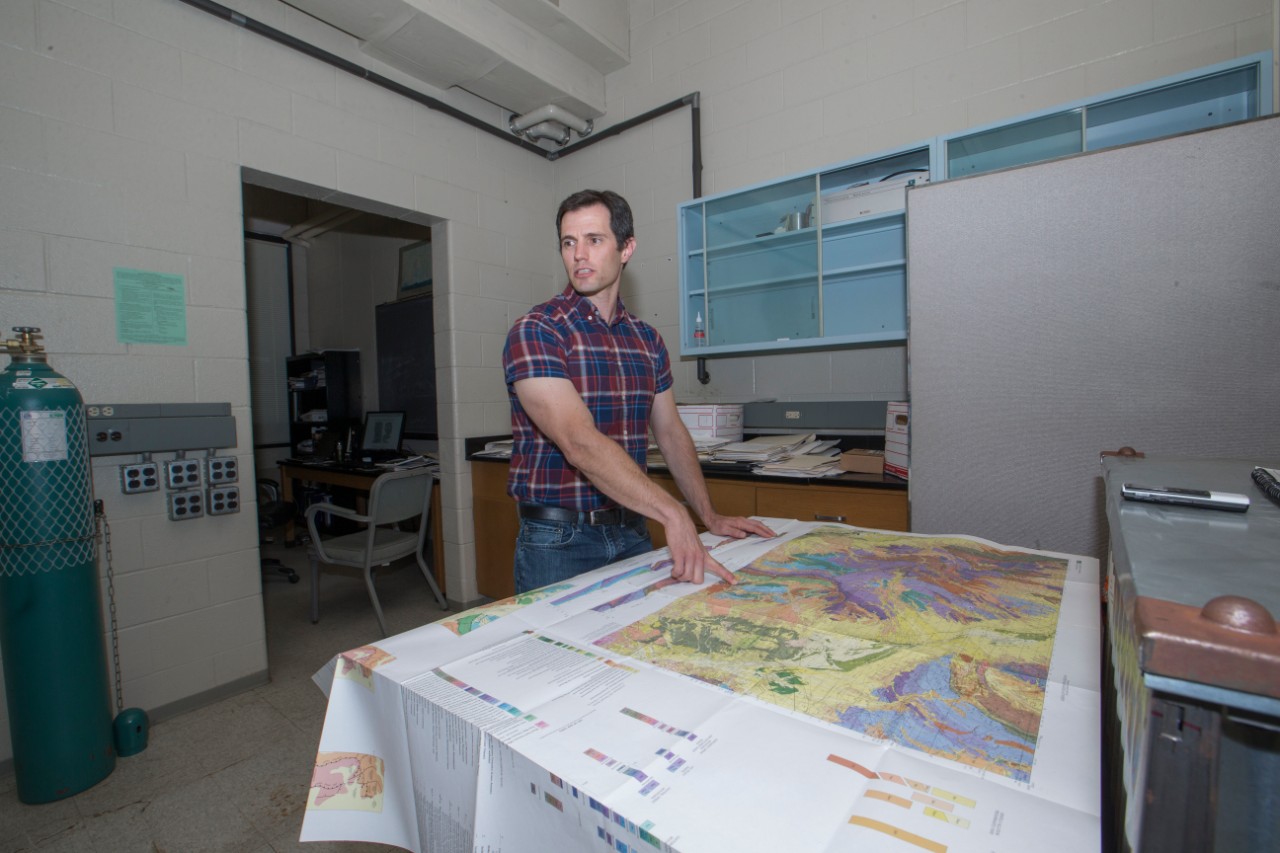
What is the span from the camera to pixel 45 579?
1.71 m

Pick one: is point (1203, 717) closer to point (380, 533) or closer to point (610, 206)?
point (610, 206)

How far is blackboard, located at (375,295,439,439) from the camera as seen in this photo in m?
4.22

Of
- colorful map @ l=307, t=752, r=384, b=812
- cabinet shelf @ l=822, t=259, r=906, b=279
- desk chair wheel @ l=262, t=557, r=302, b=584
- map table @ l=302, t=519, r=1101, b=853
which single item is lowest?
desk chair wheel @ l=262, t=557, r=302, b=584

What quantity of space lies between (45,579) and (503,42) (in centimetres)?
275

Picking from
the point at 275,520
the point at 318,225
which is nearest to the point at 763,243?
the point at 275,520

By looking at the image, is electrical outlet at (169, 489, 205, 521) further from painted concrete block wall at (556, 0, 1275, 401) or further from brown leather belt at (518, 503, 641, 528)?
painted concrete block wall at (556, 0, 1275, 401)

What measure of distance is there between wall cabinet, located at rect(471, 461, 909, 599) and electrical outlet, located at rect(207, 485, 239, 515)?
3.62ft

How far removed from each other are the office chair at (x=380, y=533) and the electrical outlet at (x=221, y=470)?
0.62m

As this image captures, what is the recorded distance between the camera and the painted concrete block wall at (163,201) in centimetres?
188

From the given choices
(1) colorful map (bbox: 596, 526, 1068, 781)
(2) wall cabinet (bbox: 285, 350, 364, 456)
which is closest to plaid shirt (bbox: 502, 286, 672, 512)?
(1) colorful map (bbox: 596, 526, 1068, 781)

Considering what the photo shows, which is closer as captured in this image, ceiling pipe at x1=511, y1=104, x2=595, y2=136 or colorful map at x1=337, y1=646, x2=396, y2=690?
colorful map at x1=337, y1=646, x2=396, y2=690

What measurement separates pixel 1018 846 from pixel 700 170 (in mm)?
3047

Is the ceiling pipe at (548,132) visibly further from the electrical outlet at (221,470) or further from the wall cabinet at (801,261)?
the electrical outlet at (221,470)

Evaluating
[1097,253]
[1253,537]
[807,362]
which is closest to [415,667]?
[1253,537]
